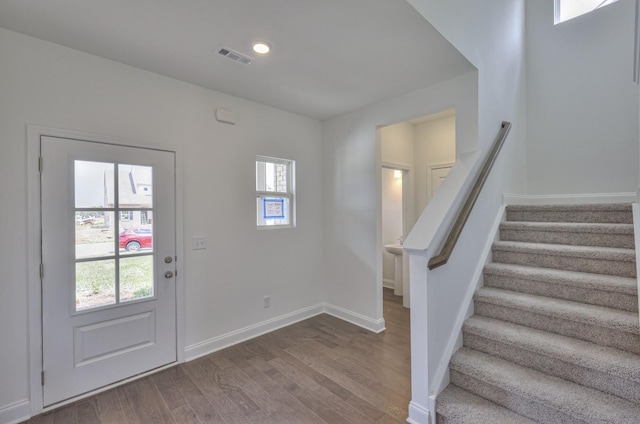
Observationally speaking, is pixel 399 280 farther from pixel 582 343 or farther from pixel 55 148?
pixel 55 148

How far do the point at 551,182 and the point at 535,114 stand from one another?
876 millimetres

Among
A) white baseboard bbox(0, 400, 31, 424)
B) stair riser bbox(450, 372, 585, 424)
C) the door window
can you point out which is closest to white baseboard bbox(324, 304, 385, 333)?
stair riser bbox(450, 372, 585, 424)

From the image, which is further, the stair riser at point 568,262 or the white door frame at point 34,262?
the stair riser at point 568,262

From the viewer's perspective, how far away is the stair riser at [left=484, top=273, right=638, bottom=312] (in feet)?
6.38

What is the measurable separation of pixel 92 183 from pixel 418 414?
2838 millimetres

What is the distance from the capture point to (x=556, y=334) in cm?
198

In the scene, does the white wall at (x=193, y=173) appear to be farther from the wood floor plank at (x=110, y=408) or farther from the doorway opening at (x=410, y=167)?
the doorway opening at (x=410, y=167)

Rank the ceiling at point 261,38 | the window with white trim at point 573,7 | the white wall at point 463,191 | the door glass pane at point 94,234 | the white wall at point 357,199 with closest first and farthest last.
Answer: the ceiling at point 261,38
the white wall at point 463,191
the door glass pane at point 94,234
the white wall at point 357,199
the window with white trim at point 573,7

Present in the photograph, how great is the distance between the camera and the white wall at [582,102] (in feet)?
10.2

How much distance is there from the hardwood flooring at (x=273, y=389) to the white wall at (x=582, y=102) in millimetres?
2823

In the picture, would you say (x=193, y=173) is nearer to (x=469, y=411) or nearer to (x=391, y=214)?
(x=469, y=411)

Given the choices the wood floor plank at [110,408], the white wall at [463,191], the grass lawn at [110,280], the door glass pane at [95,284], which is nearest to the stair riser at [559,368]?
the white wall at [463,191]

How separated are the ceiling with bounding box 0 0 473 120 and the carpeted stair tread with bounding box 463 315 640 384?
2085 millimetres

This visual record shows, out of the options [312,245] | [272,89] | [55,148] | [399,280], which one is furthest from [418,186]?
[55,148]
